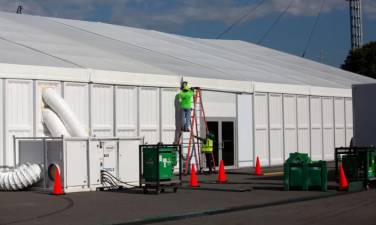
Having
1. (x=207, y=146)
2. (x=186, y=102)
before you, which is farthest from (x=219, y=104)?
(x=186, y=102)

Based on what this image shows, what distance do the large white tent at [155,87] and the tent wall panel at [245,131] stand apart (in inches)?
→ 1.9

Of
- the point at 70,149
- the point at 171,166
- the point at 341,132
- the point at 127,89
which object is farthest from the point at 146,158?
the point at 341,132

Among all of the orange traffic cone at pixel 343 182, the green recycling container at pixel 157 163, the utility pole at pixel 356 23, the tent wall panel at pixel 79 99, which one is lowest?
the orange traffic cone at pixel 343 182

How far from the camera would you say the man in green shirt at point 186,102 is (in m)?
28.6

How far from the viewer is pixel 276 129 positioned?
115 feet

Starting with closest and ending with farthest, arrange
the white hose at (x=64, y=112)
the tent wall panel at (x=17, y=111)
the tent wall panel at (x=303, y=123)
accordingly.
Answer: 1. the tent wall panel at (x=17, y=111)
2. the white hose at (x=64, y=112)
3. the tent wall panel at (x=303, y=123)

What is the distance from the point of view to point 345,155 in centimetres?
2288

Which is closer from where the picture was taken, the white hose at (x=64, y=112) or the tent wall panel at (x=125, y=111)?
the white hose at (x=64, y=112)

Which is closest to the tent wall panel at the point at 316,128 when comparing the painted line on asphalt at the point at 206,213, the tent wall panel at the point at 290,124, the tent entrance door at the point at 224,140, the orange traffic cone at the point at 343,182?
the tent wall panel at the point at 290,124

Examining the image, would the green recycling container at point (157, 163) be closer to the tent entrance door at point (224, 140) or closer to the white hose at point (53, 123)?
the white hose at point (53, 123)

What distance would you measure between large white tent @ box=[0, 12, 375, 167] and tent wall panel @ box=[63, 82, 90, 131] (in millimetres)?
40

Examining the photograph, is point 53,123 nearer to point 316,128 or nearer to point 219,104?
point 219,104

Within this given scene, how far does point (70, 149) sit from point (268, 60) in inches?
1154

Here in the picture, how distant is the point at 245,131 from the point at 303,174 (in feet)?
39.0
